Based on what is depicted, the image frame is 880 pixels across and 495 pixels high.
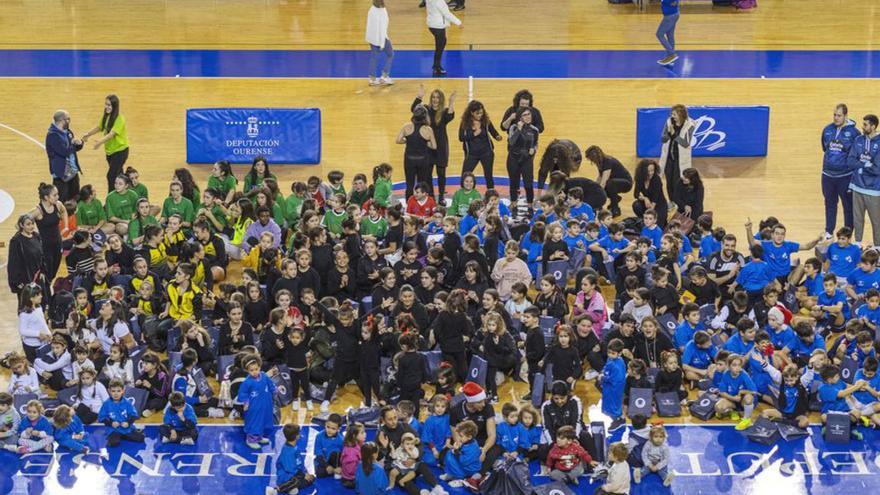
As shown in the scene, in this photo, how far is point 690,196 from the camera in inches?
863

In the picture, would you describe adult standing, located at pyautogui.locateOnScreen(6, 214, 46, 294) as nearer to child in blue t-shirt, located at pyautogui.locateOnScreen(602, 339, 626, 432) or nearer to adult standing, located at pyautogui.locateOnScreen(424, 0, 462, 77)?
child in blue t-shirt, located at pyautogui.locateOnScreen(602, 339, 626, 432)

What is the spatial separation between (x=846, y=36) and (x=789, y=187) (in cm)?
1138

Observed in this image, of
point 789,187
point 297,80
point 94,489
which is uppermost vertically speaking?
point 297,80

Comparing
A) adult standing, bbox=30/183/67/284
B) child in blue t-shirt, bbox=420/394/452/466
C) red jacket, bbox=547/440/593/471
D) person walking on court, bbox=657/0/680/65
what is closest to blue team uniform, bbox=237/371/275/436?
child in blue t-shirt, bbox=420/394/452/466

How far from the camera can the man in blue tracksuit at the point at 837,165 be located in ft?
69.5

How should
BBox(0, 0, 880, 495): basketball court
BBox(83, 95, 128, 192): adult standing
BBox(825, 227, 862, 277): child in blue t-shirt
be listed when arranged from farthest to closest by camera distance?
BBox(83, 95, 128, 192): adult standing → BBox(825, 227, 862, 277): child in blue t-shirt → BBox(0, 0, 880, 495): basketball court

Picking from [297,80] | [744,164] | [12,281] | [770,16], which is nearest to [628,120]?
[744,164]

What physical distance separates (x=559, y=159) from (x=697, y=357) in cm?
580

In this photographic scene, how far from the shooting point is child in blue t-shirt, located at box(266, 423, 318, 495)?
15789 mm

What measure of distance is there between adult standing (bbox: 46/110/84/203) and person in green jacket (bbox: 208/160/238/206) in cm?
220

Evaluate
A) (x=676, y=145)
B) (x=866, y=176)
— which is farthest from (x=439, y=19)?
(x=866, y=176)

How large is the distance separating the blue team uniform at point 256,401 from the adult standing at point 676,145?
871 cm

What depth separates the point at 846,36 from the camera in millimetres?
34250

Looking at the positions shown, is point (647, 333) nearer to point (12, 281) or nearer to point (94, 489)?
point (94, 489)
